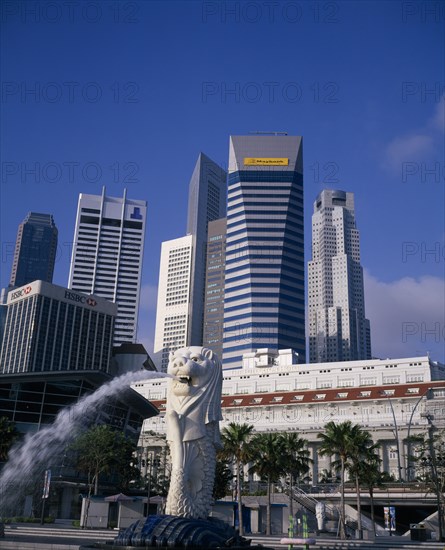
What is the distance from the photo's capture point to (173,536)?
2823 centimetres

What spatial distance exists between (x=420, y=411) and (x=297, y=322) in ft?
289

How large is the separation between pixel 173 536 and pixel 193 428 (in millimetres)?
7681

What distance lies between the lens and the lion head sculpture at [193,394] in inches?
1395

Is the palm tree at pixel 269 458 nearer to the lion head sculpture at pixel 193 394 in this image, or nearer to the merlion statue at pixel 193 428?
the merlion statue at pixel 193 428

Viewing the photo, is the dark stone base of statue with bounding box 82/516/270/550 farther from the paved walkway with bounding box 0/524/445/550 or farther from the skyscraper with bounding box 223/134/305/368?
the skyscraper with bounding box 223/134/305/368

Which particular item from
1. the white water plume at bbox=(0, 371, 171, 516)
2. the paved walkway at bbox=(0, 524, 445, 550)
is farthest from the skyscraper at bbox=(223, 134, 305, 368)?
the paved walkway at bbox=(0, 524, 445, 550)

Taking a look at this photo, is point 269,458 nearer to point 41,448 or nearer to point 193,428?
point 41,448

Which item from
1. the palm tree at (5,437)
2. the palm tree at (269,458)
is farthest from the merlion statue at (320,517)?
the palm tree at (5,437)

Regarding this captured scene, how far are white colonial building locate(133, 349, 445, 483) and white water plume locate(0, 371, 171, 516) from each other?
41574 millimetres

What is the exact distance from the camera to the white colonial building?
102 meters

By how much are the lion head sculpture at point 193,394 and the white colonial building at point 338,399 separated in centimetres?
6059

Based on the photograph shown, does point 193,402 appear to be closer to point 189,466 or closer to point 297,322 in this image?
point 189,466

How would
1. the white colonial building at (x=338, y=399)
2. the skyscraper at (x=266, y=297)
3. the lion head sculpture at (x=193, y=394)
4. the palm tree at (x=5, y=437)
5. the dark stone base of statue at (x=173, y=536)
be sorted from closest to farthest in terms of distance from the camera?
the dark stone base of statue at (x=173, y=536) → the lion head sculpture at (x=193, y=394) → the palm tree at (x=5, y=437) → the white colonial building at (x=338, y=399) → the skyscraper at (x=266, y=297)

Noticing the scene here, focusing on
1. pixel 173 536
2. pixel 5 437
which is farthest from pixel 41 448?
pixel 173 536
